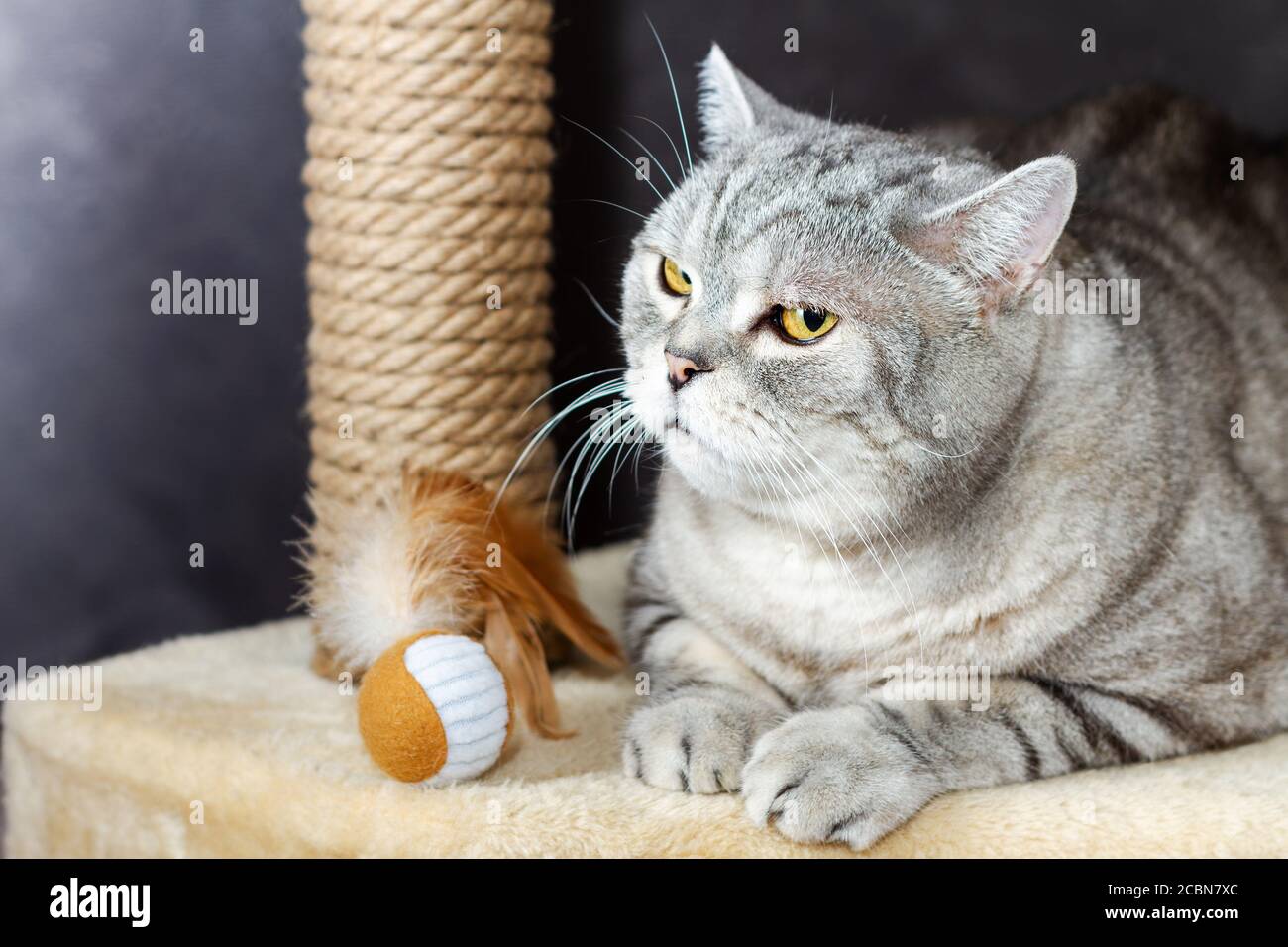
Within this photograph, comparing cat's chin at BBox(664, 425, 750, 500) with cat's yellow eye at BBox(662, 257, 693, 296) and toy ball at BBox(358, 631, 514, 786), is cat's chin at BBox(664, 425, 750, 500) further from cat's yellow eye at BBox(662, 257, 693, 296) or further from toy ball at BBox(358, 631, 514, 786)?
toy ball at BBox(358, 631, 514, 786)

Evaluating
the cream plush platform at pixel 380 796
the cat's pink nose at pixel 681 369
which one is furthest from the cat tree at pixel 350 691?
the cat's pink nose at pixel 681 369

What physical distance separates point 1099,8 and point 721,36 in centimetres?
65

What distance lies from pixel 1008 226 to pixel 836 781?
521mm

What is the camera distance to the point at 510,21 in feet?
5.28

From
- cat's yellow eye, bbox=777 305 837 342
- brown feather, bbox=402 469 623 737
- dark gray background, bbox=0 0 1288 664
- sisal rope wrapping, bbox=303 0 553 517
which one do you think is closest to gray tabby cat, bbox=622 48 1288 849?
cat's yellow eye, bbox=777 305 837 342

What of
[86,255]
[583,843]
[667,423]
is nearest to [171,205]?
[86,255]

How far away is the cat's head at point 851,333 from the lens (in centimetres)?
118

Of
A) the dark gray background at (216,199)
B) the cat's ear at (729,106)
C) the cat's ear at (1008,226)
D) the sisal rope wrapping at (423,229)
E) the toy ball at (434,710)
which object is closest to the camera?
the cat's ear at (1008,226)

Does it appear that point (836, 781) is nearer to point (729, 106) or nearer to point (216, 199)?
point (729, 106)

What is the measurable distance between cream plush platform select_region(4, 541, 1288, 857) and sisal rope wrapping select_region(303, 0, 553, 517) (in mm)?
300

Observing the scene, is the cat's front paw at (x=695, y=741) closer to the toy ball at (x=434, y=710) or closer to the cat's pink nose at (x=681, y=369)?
the toy ball at (x=434, y=710)

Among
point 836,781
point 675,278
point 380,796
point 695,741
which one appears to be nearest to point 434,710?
point 380,796

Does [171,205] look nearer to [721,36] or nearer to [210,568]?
[210,568]
